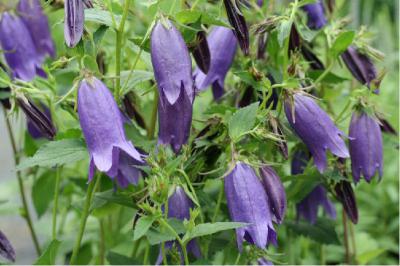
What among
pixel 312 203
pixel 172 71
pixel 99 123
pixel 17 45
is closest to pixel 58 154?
pixel 99 123

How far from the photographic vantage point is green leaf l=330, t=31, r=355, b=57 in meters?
1.15

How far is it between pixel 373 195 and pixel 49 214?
110 centimetres

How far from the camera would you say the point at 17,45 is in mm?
1371

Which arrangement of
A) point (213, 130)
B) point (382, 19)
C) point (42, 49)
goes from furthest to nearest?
point (382, 19) < point (42, 49) < point (213, 130)

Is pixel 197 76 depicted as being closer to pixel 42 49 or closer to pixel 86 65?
pixel 86 65

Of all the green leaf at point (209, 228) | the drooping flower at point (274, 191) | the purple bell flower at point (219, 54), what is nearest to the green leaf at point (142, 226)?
the green leaf at point (209, 228)

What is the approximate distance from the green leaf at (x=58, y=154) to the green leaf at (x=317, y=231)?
0.56 meters


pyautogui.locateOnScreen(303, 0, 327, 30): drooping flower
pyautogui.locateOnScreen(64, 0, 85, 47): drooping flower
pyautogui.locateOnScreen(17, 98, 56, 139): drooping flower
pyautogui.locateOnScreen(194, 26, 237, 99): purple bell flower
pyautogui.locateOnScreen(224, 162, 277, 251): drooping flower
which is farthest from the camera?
pyautogui.locateOnScreen(303, 0, 327, 30): drooping flower

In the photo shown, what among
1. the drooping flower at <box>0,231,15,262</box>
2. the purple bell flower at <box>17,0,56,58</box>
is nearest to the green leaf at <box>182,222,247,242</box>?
the drooping flower at <box>0,231,15,262</box>

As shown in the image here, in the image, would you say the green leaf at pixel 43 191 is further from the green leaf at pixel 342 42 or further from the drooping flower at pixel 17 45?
the green leaf at pixel 342 42

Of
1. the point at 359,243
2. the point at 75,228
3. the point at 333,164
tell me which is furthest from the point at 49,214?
the point at 333,164

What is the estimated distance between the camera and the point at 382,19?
4281 millimetres

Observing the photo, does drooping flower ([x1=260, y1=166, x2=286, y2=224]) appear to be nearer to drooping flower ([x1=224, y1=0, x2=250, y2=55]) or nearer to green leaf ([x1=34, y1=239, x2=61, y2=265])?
drooping flower ([x1=224, y1=0, x2=250, y2=55])

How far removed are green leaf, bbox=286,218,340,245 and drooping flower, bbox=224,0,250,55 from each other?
1.83 ft
